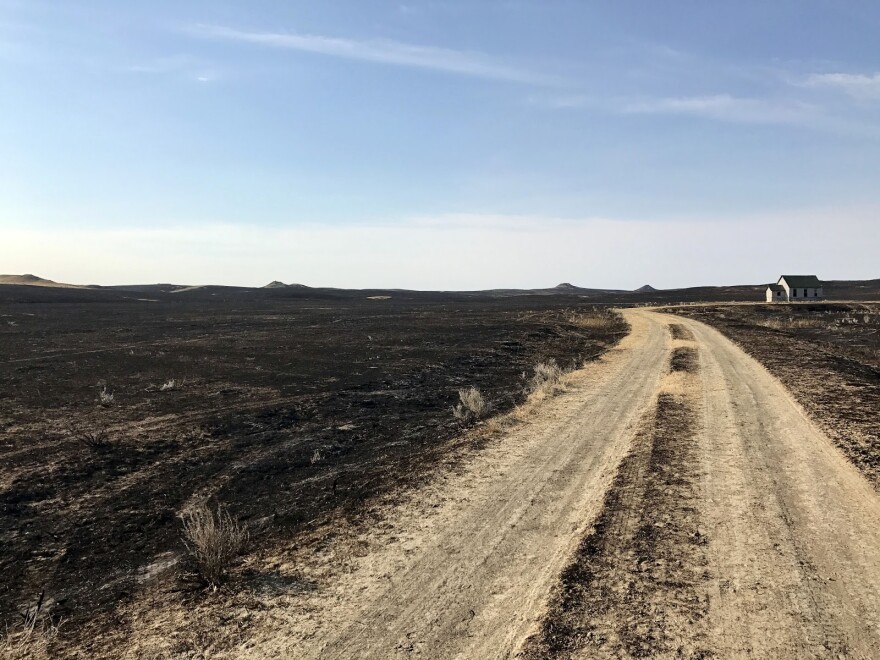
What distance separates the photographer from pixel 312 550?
7.89 m

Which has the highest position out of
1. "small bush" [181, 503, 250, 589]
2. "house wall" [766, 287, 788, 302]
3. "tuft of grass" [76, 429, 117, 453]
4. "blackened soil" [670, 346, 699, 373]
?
"house wall" [766, 287, 788, 302]

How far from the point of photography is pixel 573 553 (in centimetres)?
719

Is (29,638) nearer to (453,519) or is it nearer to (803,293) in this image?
(453,519)

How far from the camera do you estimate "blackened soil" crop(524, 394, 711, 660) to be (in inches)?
211

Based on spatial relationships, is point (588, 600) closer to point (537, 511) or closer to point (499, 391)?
point (537, 511)

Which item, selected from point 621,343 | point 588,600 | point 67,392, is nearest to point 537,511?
point 588,600

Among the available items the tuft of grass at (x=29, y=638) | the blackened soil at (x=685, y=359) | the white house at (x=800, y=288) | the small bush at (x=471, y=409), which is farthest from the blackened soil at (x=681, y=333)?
the white house at (x=800, y=288)

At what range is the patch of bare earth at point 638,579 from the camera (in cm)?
537

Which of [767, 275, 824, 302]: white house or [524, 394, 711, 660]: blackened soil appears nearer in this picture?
[524, 394, 711, 660]: blackened soil

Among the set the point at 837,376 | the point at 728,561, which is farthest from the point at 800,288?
the point at 728,561

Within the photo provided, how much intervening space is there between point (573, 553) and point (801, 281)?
101085mm

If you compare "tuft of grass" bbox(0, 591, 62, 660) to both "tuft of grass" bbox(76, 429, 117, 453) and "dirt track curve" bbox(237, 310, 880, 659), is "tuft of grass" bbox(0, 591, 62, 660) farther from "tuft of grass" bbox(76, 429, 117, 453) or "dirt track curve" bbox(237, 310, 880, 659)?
"tuft of grass" bbox(76, 429, 117, 453)

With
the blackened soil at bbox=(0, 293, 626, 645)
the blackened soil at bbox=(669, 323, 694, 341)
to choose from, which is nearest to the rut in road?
the blackened soil at bbox=(0, 293, 626, 645)

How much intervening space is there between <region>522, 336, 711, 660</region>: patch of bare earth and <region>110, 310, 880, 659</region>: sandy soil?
1.0 inches
